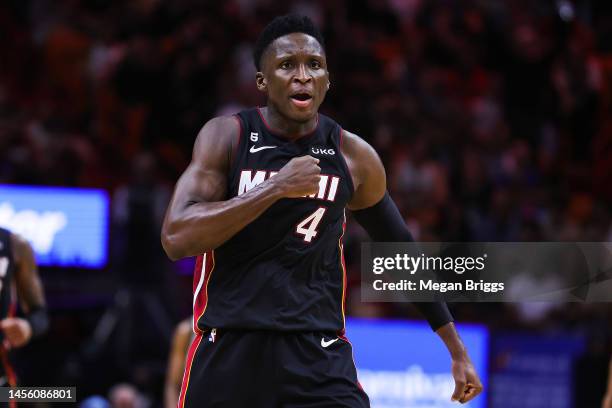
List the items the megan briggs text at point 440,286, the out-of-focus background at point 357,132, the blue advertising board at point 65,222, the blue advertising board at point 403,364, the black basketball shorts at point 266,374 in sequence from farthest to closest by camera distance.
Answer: the blue advertising board at point 65,222, the out-of-focus background at point 357,132, the blue advertising board at point 403,364, the megan briggs text at point 440,286, the black basketball shorts at point 266,374

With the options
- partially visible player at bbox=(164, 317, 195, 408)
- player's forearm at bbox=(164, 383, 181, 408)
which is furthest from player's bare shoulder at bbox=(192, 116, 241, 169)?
player's forearm at bbox=(164, 383, 181, 408)

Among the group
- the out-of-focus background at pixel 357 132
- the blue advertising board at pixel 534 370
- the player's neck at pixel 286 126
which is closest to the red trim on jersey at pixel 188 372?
the player's neck at pixel 286 126

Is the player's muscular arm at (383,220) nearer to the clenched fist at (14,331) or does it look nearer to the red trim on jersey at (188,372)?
the red trim on jersey at (188,372)

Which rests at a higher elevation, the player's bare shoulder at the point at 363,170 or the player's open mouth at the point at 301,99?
the player's open mouth at the point at 301,99

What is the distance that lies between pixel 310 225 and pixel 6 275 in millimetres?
2424

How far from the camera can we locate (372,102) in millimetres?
10844

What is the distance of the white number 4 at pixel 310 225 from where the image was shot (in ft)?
12.3

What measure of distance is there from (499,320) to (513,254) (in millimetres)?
3432

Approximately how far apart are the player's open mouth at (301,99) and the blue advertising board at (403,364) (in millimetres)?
4468

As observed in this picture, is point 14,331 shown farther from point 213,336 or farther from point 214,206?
point 214,206

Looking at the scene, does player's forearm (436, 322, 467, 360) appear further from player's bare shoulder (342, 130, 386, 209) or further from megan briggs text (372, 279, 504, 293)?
player's bare shoulder (342, 130, 386, 209)

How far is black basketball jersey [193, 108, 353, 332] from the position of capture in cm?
367

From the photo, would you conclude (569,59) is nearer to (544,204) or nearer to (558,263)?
(544,204)

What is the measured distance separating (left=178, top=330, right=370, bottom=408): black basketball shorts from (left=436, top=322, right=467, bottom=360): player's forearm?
65 centimetres
